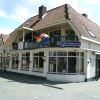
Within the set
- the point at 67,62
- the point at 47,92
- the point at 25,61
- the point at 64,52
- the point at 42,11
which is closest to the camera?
the point at 47,92

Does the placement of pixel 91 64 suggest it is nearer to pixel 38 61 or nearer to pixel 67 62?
pixel 67 62

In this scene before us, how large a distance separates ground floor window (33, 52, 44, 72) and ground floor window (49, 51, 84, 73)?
6.48ft

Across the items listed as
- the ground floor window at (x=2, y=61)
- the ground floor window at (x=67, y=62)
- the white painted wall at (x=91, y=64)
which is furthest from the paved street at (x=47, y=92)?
the ground floor window at (x=2, y=61)

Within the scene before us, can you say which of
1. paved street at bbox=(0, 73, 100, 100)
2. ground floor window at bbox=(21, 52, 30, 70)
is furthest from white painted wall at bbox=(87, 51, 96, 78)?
ground floor window at bbox=(21, 52, 30, 70)

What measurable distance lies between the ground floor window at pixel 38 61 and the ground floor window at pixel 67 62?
1976 millimetres

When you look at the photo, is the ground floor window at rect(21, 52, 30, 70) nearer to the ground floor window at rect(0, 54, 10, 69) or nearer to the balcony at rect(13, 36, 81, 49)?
the balcony at rect(13, 36, 81, 49)

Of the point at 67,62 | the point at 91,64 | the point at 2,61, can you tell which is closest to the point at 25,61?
the point at 67,62

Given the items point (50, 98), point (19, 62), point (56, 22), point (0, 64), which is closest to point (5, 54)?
point (0, 64)

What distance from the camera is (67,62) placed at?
18.9 m

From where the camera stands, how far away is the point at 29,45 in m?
23.2

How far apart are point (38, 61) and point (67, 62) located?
4.16 m

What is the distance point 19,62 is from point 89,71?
9.62 metres

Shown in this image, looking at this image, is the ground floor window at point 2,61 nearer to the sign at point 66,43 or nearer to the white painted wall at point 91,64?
the sign at point 66,43

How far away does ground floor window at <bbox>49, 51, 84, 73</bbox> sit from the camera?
62.1ft
